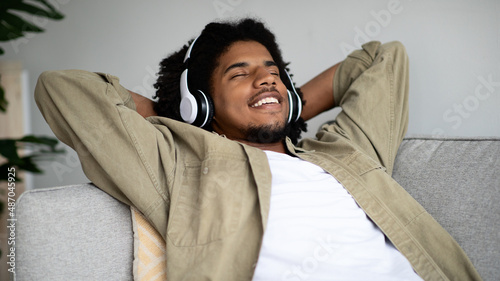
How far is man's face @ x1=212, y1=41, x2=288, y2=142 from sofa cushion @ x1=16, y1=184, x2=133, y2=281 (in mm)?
548

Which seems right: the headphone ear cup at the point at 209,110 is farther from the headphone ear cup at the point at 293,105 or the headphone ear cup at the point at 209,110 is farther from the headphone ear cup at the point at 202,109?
the headphone ear cup at the point at 293,105

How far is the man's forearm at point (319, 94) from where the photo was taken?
1.82 metres

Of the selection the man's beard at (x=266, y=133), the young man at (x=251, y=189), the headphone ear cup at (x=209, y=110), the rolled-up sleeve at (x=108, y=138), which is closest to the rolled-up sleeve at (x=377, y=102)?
the young man at (x=251, y=189)

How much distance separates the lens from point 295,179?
126 centimetres

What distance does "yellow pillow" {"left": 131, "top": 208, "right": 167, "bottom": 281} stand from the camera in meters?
1.09

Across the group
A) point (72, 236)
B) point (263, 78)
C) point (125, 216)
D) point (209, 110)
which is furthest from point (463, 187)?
point (72, 236)

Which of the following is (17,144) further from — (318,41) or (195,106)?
(318,41)

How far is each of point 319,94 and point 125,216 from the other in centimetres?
104

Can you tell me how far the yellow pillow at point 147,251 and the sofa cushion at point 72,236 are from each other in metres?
0.03

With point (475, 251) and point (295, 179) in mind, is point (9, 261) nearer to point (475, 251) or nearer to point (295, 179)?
point (295, 179)

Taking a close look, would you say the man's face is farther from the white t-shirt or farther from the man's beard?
the white t-shirt

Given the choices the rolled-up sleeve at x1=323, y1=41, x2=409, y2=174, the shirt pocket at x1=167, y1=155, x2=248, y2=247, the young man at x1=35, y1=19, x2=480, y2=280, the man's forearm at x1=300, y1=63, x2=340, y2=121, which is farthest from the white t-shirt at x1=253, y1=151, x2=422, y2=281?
the man's forearm at x1=300, y1=63, x2=340, y2=121

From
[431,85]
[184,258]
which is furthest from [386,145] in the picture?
[184,258]

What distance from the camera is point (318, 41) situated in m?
2.13
